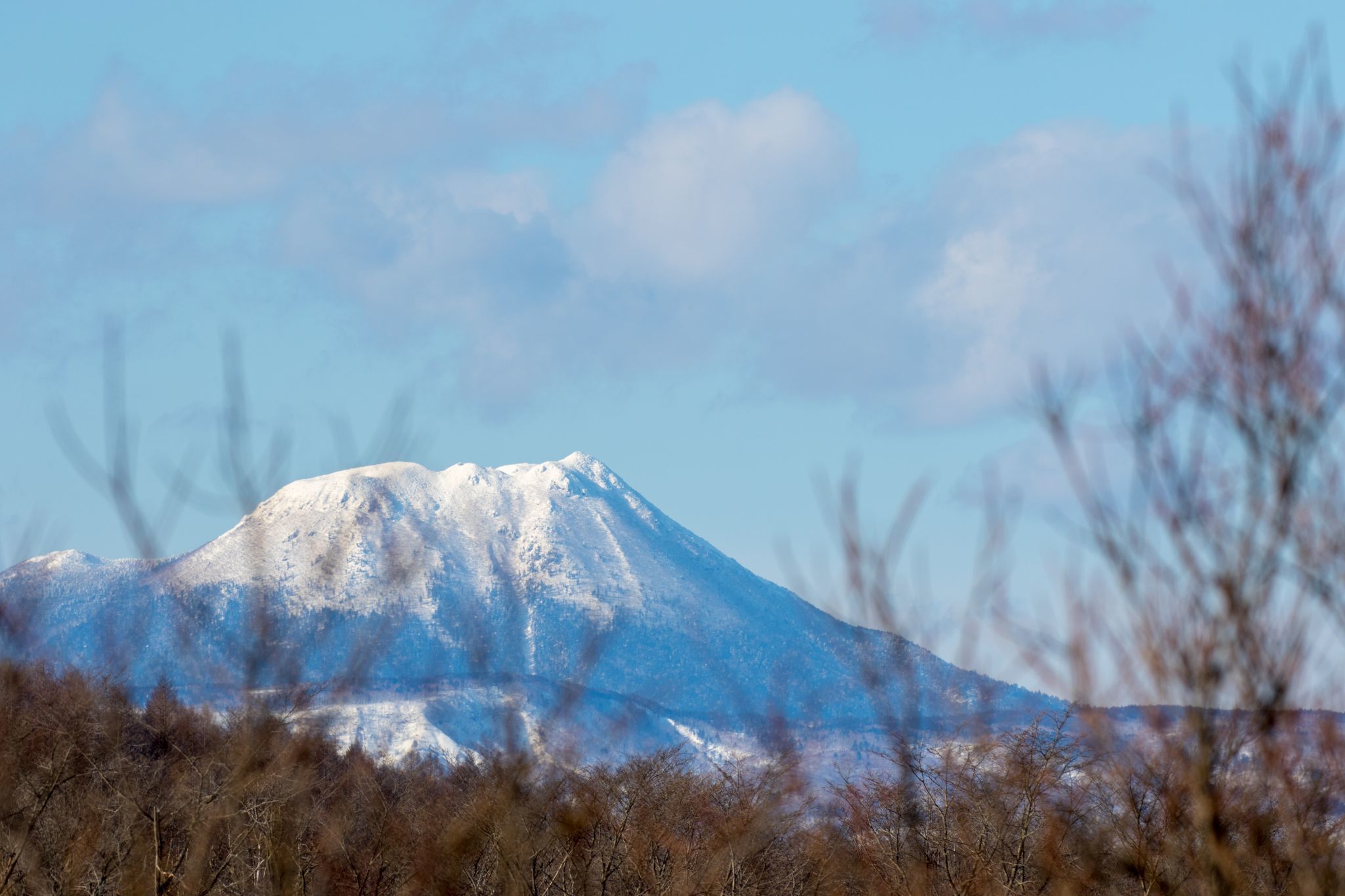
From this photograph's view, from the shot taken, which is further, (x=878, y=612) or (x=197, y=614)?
(x=197, y=614)

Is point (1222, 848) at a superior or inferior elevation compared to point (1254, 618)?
inferior

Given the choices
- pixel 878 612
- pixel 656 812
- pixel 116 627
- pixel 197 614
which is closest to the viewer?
pixel 878 612

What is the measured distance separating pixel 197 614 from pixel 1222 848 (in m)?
5.43

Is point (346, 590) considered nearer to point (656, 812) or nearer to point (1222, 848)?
point (1222, 848)

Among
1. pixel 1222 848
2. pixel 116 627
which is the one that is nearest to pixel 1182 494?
pixel 1222 848

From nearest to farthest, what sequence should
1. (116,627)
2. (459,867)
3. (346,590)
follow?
(346,590) → (116,627) → (459,867)

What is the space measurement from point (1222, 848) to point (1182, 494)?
1369mm

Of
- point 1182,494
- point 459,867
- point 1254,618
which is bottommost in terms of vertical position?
point 459,867

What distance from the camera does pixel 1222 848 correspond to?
5.67m

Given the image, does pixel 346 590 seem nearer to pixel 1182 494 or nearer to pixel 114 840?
pixel 1182 494

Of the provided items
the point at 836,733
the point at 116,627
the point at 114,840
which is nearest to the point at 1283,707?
the point at 116,627

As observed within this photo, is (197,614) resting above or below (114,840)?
above

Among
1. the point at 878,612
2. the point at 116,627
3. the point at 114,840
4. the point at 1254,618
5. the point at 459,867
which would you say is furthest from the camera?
the point at 459,867

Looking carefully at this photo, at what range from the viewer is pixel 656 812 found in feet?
90.3
